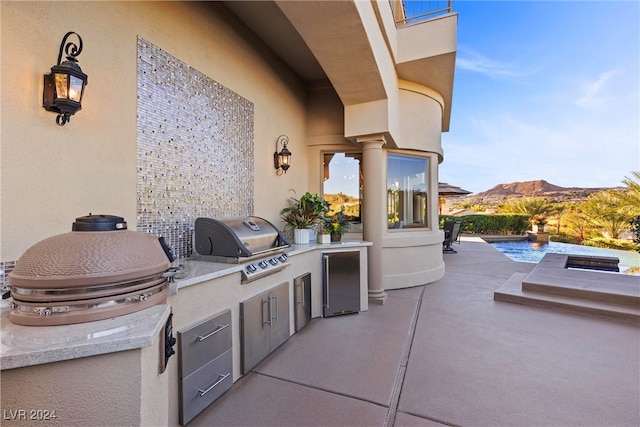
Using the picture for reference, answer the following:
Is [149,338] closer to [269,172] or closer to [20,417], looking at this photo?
[20,417]

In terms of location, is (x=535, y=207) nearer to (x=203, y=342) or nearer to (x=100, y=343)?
(x=203, y=342)

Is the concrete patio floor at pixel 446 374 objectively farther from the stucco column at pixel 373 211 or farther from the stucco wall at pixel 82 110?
the stucco wall at pixel 82 110

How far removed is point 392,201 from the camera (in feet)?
16.5

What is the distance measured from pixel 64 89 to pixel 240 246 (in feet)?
4.76

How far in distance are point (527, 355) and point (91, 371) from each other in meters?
3.30

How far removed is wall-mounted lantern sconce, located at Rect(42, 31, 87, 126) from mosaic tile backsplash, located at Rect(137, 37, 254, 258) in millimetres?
543

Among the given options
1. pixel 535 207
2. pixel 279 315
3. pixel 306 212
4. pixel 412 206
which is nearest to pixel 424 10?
pixel 412 206

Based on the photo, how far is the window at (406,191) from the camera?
5.03 m

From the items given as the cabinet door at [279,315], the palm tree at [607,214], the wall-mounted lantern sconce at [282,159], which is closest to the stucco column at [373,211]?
the wall-mounted lantern sconce at [282,159]

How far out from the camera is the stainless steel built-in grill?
2342 millimetres

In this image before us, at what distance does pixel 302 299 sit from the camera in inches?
128

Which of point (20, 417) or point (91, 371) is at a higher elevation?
point (91, 371)

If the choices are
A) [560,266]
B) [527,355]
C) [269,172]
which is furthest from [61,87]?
[560,266]

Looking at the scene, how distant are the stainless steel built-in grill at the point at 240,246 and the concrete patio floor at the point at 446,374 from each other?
0.88 metres
